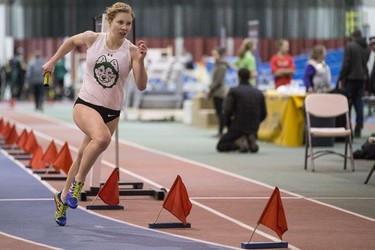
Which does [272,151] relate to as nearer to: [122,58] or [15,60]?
[122,58]

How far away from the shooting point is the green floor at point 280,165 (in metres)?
12.0

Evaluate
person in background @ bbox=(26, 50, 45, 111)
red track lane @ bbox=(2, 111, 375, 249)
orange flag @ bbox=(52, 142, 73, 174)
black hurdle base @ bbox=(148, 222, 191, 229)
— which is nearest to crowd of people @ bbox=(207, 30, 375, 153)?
red track lane @ bbox=(2, 111, 375, 249)

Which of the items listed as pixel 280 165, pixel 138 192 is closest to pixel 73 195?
pixel 138 192

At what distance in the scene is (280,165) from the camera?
15.8 meters

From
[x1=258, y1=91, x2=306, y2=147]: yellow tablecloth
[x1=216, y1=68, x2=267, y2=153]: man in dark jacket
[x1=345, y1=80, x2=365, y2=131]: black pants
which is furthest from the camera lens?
[x1=345, y1=80, x2=365, y2=131]: black pants

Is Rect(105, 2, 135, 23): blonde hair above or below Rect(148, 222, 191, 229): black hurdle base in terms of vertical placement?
above

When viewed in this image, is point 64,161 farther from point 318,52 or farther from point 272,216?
point 318,52

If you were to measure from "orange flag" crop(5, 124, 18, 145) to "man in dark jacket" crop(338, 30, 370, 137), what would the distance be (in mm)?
5860

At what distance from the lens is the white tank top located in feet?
30.4

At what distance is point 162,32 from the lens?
44281 mm

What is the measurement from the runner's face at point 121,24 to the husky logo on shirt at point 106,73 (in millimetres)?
244

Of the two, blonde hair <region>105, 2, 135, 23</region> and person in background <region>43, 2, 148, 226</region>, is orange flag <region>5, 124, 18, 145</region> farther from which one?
blonde hair <region>105, 2, 135, 23</region>

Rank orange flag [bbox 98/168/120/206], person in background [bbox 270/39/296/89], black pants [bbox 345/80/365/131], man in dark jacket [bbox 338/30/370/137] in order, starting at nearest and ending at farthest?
orange flag [bbox 98/168/120/206] → man in dark jacket [bbox 338/30/370/137] → black pants [bbox 345/80/365/131] → person in background [bbox 270/39/296/89]

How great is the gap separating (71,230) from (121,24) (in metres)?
1.67
